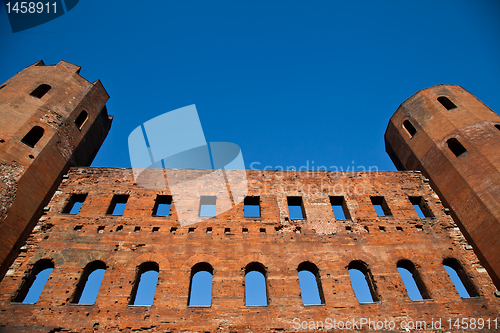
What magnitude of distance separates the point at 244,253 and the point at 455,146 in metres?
12.3

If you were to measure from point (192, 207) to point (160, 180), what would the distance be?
2180 millimetres

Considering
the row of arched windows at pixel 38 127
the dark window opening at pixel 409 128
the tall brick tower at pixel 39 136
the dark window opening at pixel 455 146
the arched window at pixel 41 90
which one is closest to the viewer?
the tall brick tower at pixel 39 136

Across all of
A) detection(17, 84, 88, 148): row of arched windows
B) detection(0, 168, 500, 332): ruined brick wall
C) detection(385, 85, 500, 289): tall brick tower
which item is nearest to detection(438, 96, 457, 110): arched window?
detection(385, 85, 500, 289): tall brick tower

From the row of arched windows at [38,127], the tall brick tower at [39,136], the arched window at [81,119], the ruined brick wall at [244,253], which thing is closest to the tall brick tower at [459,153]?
the ruined brick wall at [244,253]

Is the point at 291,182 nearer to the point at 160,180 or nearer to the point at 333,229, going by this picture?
the point at 333,229

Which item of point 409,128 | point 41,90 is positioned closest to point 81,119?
point 41,90

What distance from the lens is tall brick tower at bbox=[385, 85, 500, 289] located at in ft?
39.3

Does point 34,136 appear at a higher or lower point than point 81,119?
lower

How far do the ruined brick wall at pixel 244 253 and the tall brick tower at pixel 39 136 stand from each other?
0.79 metres

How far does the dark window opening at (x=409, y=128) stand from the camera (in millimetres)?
17188

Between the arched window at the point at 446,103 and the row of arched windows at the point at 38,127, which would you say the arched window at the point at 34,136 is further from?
the arched window at the point at 446,103

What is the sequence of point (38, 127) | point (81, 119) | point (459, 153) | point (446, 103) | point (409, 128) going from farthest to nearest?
point (409, 128) < point (446, 103) < point (81, 119) < point (459, 153) < point (38, 127)

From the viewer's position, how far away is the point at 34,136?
543 inches

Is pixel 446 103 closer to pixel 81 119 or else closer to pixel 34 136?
pixel 81 119
